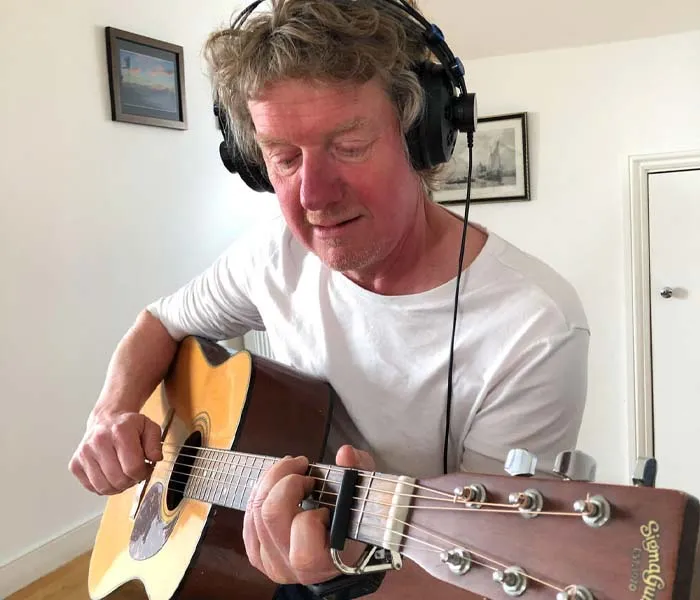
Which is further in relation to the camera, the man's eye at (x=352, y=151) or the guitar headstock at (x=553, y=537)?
the man's eye at (x=352, y=151)

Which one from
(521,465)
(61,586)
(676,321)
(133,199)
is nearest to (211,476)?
(521,465)

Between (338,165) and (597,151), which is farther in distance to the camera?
(597,151)

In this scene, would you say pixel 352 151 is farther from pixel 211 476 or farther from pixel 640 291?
pixel 640 291

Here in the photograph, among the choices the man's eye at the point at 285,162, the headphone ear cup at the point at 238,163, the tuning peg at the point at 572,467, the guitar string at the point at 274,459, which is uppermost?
the headphone ear cup at the point at 238,163

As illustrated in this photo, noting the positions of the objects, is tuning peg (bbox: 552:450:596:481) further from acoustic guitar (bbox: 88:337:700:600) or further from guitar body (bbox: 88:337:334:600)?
guitar body (bbox: 88:337:334:600)

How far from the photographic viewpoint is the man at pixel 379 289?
833mm

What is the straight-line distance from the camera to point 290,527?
2.26 ft

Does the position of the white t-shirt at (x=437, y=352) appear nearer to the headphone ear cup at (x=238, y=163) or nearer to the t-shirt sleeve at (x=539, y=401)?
the t-shirt sleeve at (x=539, y=401)

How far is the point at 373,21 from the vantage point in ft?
2.79

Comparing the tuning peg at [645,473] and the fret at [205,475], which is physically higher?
the tuning peg at [645,473]

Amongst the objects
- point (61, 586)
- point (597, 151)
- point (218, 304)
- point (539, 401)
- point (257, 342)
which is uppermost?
point (597, 151)

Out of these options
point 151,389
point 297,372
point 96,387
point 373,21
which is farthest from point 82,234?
point 373,21

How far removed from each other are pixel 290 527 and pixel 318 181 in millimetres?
415

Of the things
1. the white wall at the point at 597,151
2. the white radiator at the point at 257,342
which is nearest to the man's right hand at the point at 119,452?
the white wall at the point at 597,151
